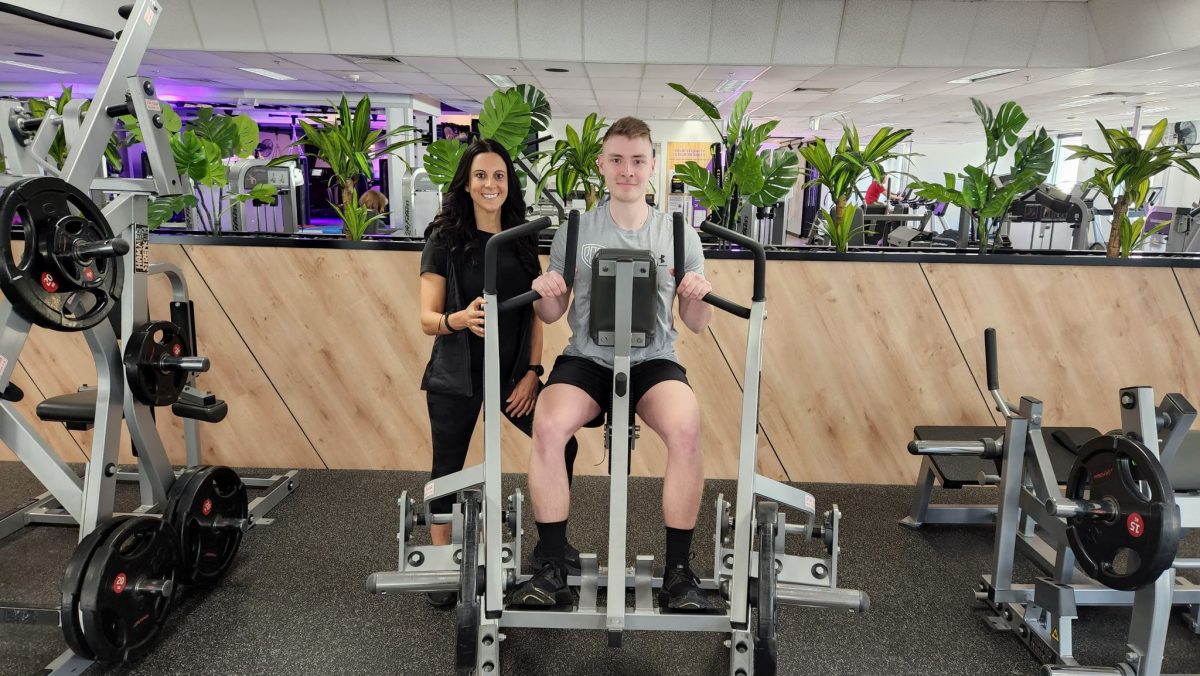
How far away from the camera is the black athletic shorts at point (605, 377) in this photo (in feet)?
6.88

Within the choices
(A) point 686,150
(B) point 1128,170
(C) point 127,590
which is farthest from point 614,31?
(A) point 686,150

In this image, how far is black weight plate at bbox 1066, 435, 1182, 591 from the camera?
1750 millimetres

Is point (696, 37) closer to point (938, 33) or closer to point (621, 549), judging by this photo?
point (938, 33)

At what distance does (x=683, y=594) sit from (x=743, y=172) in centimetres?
198

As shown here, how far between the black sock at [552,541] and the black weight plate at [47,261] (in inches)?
57.5

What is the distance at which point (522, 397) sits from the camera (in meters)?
2.33

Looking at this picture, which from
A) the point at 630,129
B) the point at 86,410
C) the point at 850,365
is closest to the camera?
the point at 630,129

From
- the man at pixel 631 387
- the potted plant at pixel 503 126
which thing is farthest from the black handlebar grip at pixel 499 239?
the potted plant at pixel 503 126

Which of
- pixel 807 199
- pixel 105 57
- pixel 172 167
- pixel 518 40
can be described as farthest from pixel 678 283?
pixel 105 57

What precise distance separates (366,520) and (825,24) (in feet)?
25.4

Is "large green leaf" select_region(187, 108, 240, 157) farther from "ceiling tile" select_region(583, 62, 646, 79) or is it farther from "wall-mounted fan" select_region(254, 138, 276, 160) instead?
"wall-mounted fan" select_region(254, 138, 276, 160)

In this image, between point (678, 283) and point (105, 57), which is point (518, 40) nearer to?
point (105, 57)

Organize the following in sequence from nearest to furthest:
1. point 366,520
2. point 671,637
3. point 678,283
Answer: point 678,283, point 671,637, point 366,520

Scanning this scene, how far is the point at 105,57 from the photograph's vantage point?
9977 mm
